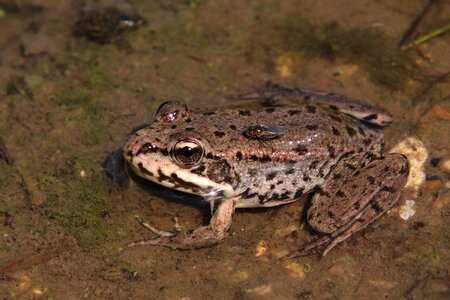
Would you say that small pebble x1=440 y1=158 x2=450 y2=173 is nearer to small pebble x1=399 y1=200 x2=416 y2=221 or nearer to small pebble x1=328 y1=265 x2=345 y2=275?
small pebble x1=399 y1=200 x2=416 y2=221

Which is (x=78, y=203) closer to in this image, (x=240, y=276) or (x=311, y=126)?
(x=240, y=276)

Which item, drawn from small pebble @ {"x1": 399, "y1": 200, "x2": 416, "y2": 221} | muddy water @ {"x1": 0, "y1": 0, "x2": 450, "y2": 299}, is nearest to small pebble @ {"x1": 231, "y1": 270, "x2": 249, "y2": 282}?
muddy water @ {"x1": 0, "y1": 0, "x2": 450, "y2": 299}

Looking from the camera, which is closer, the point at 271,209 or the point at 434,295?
the point at 434,295

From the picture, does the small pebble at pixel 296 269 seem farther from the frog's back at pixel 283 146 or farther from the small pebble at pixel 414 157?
the small pebble at pixel 414 157

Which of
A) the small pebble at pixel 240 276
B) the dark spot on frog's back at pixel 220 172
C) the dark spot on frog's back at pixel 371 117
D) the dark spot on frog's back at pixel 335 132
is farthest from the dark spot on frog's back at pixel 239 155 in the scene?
the dark spot on frog's back at pixel 371 117

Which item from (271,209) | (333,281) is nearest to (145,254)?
(271,209)

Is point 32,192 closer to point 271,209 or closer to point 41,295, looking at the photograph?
point 41,295
